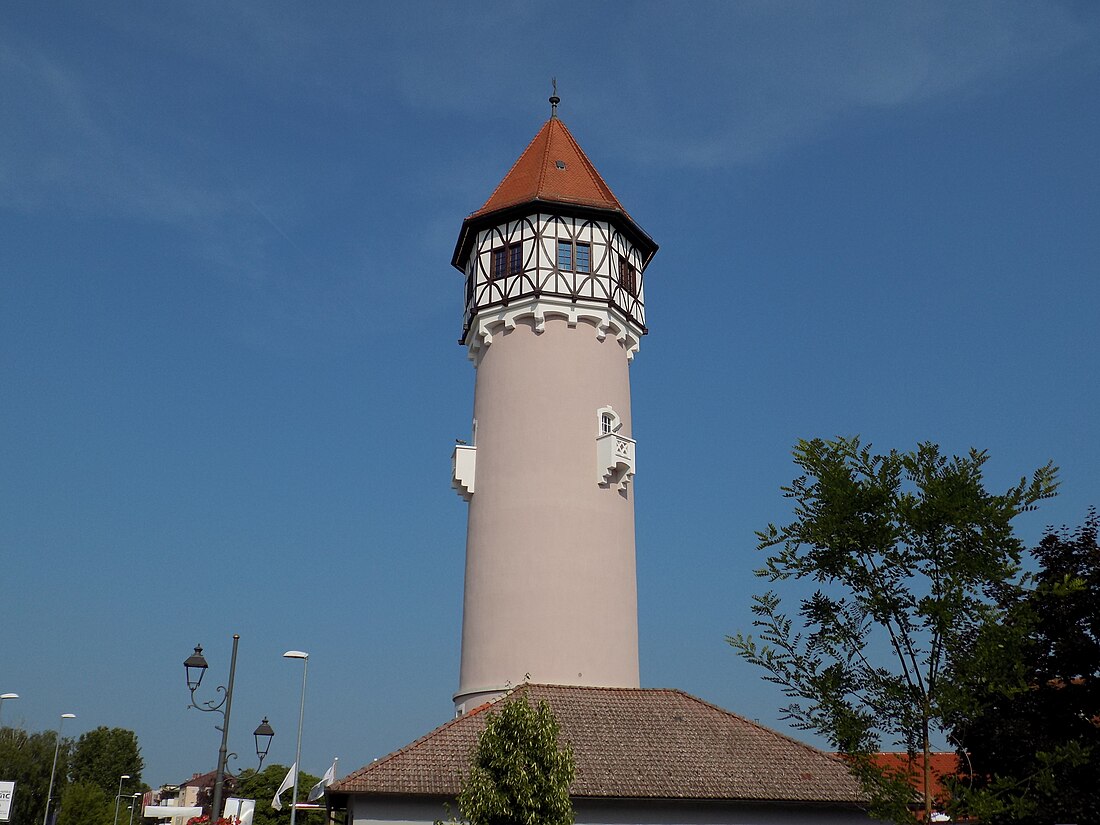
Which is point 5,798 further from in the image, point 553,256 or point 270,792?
point 270,792

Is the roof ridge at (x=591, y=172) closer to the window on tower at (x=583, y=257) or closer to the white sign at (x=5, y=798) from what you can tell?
the window on tower at (x=583, y=257)

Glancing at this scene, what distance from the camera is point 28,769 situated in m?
71.4

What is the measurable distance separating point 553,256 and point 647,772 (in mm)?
16658

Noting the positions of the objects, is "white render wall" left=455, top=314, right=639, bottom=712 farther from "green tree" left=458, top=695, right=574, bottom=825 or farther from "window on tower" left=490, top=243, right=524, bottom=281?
"green tree" left=458, top=695, right=574, bottom=825

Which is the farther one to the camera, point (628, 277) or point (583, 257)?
point (628, 277)

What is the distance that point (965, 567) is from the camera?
13.9 metres

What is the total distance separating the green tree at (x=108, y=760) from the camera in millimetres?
87188

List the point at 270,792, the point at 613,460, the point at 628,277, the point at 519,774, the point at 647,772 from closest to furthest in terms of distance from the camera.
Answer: the point at 519,774
the point at 647,772
the point at 613,460
the point at 628,277
the point at 270,792

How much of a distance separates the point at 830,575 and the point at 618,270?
68.0 ft

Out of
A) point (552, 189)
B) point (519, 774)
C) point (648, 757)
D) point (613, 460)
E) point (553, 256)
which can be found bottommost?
point (519, 774)

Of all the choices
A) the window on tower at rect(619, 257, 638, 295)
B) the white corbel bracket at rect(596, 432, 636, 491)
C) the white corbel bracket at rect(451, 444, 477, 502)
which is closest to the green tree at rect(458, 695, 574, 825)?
the white corbel bracket at rect(596, 432, 636, 491)

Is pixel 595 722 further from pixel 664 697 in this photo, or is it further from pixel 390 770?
pixel 390 770

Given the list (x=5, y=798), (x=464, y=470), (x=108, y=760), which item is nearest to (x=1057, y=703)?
(x=464, y=470)

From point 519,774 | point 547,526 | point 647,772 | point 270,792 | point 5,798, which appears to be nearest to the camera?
point 519,774
